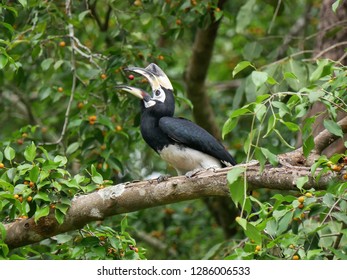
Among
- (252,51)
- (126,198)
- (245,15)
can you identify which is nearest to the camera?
(126,198)

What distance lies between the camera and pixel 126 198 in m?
4.02

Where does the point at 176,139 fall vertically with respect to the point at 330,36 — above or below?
below

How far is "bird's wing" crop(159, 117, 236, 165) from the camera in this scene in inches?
188

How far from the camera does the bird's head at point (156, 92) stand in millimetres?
4957

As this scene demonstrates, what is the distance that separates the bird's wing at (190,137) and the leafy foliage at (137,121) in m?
0.25

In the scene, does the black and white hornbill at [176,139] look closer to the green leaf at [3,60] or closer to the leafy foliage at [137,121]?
the leafy foliage at [137,121]

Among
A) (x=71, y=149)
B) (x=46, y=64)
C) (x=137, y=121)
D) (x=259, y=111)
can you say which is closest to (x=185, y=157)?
(x=137, y=121)

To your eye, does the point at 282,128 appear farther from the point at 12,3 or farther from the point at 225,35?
the point at 225,35

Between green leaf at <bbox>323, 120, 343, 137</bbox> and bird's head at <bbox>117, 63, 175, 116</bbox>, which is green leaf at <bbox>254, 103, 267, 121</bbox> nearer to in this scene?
green leaf at <bbox>323, 120, 343, 137</bbox>

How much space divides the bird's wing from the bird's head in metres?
0.13

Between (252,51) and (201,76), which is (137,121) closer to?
(252,51)

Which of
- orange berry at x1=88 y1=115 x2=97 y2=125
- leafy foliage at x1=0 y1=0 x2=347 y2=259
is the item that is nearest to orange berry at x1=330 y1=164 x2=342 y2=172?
leafy foliage at x1=0 y1=0 x2=347 y2=259

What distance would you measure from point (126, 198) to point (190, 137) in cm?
88

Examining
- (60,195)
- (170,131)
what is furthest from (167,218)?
(60,195)
